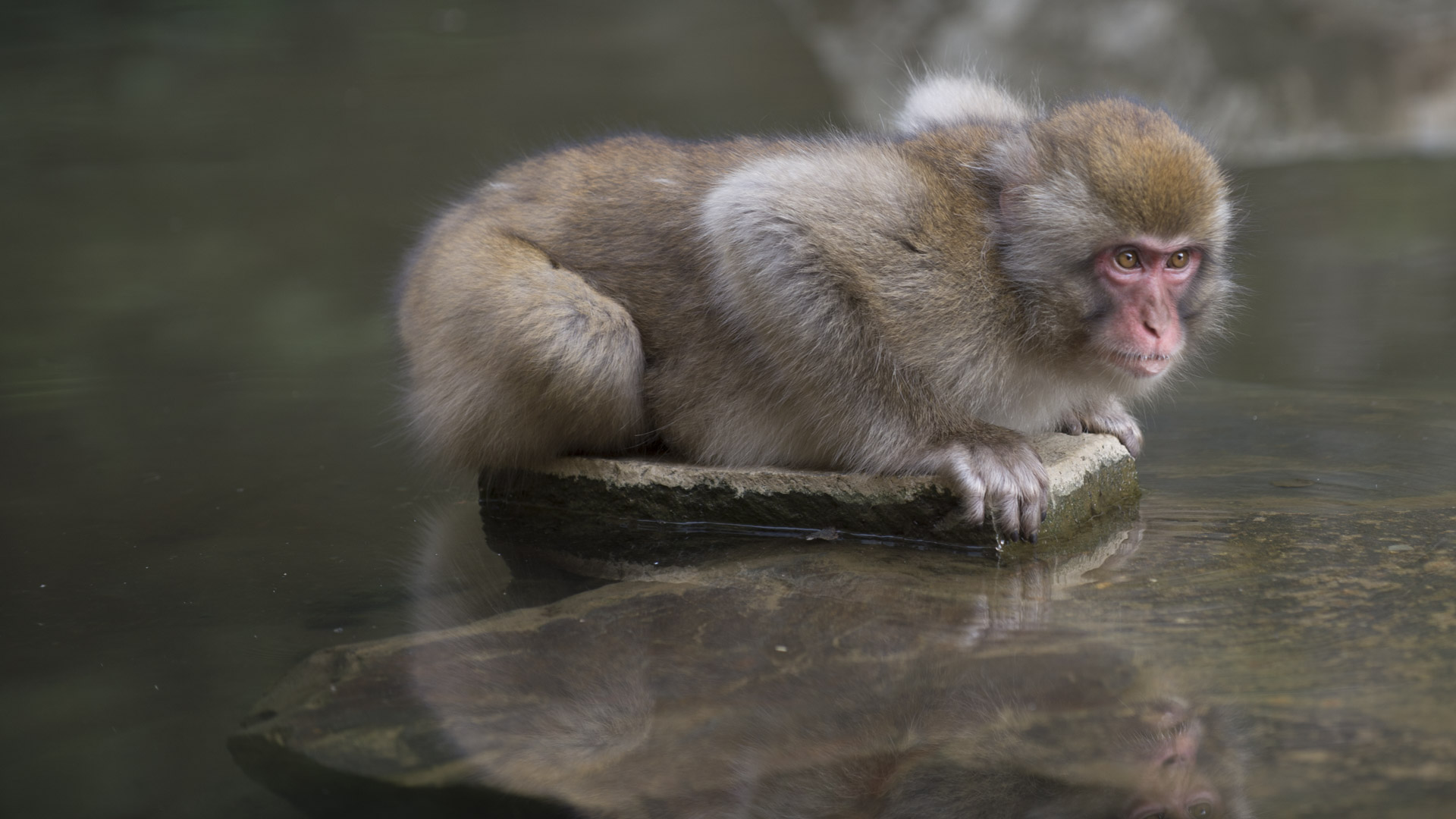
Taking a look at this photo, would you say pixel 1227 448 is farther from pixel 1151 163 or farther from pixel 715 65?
pixel 715 65

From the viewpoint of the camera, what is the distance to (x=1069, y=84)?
11.7 meters

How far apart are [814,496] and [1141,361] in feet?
3.35

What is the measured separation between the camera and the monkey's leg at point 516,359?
4.32m

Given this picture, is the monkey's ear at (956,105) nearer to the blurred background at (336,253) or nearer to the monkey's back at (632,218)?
the blurred background at (336,253)

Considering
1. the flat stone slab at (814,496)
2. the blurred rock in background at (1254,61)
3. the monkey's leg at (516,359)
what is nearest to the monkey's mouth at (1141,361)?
the flat stone slab at (814,496)

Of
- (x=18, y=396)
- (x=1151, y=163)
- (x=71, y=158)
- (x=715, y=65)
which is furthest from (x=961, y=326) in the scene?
(x=715, y=65)

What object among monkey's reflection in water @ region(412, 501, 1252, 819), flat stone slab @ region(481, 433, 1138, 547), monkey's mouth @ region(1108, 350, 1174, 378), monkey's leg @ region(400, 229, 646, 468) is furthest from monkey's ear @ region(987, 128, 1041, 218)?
monkey's leg @ region(400, 229, 646, 468)

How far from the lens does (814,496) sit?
4.23 m

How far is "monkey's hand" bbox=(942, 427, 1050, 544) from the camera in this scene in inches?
154

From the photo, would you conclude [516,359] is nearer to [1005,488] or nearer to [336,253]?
[1005,488]

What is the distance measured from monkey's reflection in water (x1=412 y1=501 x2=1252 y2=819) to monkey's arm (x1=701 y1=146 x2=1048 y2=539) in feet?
1.38

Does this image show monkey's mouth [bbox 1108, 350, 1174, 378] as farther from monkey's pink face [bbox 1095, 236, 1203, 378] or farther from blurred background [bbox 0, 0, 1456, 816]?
blurred background [bbox 0, 0, 1456, 816]

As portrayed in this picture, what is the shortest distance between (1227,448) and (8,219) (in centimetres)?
859

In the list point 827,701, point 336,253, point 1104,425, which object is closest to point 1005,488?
point 1104,425
